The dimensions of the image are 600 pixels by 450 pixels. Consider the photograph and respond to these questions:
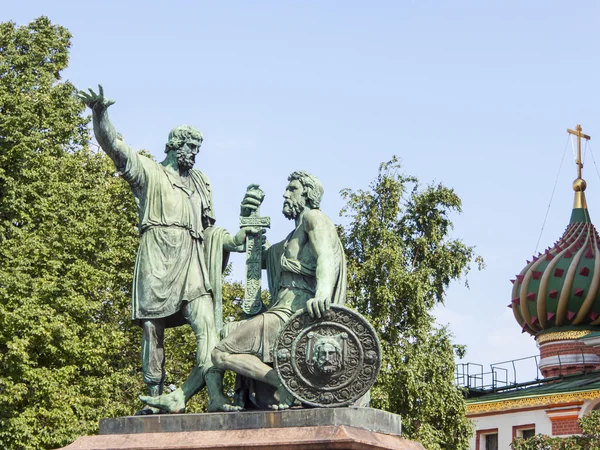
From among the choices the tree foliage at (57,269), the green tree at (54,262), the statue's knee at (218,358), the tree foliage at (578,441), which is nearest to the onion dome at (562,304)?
the tree foliage at (578,441)

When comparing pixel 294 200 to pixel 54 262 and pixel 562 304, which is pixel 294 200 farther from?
pixel 562 304

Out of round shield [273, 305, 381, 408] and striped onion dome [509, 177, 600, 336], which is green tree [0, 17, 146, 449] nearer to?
round shield [273, 305, 381, 408]

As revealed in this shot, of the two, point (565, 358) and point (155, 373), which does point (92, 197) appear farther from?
point (565, 358)

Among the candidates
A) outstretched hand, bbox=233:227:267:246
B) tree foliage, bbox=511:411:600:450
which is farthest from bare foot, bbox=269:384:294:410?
tree foliage, bbox=511:411:600:450

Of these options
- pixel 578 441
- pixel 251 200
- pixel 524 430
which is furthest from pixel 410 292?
pixel 251 200

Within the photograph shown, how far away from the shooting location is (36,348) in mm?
26047

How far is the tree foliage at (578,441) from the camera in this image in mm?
34125

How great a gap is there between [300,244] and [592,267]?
38.2 meters

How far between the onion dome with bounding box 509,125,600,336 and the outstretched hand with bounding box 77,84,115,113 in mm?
38319

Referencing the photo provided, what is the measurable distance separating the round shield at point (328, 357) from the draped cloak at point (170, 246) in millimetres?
1265

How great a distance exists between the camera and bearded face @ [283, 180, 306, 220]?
12.1m

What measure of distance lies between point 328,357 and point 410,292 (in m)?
22.1

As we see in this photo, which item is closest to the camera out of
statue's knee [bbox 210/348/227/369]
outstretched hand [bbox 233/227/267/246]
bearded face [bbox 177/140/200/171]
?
statue's knee [bbox 210/348/227/369]

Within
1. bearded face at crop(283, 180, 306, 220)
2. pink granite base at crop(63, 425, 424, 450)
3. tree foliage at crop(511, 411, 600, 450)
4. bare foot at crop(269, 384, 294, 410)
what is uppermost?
tree foliage at crop(511, 411, 600, 450)
